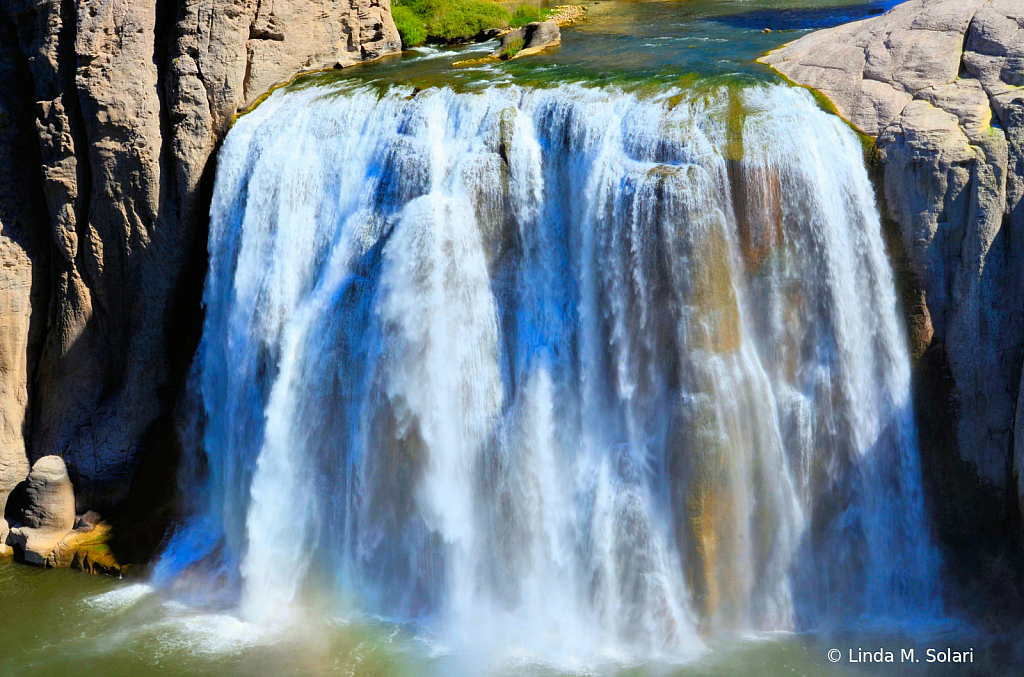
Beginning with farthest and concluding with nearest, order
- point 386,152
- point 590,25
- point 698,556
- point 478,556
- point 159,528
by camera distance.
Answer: point 590,25 → point 159,528 → point 386,152 → point 478,556 → point 698,556

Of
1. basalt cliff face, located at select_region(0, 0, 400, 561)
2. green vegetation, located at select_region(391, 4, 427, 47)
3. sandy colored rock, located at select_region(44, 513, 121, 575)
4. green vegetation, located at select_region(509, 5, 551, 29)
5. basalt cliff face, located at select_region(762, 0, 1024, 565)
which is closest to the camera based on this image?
basalt cliff face, located at select_region(762, 0, 1024, 565)

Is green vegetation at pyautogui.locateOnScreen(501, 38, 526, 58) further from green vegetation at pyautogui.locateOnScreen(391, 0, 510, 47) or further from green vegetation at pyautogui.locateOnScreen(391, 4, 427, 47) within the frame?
green vegetation at pyautogui.locateOnScreen(391, 4, 427, 47)

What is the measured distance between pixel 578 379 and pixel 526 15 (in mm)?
11140

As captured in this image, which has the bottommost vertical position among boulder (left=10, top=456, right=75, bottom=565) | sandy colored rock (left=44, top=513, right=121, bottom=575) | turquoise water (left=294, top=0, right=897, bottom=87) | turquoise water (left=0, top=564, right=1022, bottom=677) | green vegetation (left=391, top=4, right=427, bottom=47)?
turquoise water (left=0, top=564, right=1022, bottom=677)

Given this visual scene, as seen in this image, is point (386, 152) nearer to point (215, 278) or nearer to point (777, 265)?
point (215, 278)

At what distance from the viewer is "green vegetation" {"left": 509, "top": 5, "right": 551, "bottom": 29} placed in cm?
1806

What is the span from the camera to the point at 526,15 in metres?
18.7

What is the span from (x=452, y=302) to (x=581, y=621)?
3985 mm

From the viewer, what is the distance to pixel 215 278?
11.8m

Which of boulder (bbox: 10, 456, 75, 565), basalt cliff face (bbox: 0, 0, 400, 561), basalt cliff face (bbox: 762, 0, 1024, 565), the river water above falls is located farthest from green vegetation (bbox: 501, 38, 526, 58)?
boulder (bbox: 10, 456, 75, 565)

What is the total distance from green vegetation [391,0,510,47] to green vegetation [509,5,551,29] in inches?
10.3

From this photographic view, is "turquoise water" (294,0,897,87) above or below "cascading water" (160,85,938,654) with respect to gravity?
above

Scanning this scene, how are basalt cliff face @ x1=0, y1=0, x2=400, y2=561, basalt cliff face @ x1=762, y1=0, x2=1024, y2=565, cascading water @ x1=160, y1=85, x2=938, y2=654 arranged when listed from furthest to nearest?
basalt cliff face @ x1=0, y1=0, x2=400, y2=561 < cascading water @ x1=160, y1=85, x2=938, y2=654 < basalt cliff face @ x1=762, y1=0, x2=1024, y2=565

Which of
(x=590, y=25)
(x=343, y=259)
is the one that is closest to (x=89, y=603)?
(x=343, y=259)
